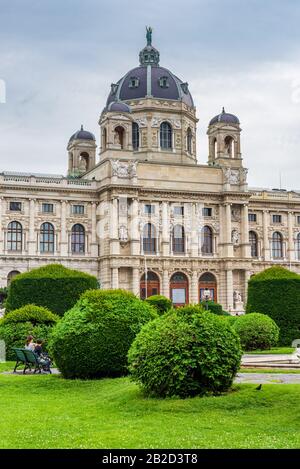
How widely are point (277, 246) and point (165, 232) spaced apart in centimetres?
1434

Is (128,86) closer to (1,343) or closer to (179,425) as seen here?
(1,343)

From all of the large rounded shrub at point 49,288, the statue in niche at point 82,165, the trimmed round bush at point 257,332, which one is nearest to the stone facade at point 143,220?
the statue in niche at point 82,165

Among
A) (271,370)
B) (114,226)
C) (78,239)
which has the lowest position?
(271,370)

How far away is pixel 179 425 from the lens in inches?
427

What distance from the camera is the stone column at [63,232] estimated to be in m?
63.9

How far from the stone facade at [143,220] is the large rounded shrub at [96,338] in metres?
44.1

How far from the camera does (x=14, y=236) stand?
62938 millimetres

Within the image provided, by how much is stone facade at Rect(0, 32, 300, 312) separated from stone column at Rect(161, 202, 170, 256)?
0.09m

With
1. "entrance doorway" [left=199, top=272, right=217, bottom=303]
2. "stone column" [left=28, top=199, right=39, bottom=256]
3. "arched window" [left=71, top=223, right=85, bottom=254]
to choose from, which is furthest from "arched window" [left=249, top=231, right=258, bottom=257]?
"stone column" [left=28, top=199, right=39, bottom=256]

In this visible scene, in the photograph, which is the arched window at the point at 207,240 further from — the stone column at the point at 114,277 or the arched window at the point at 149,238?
the stone column at the point at 114,277

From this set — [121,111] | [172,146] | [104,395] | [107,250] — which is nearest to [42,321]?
[104,395]

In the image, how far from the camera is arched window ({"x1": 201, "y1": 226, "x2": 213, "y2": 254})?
67.4 m

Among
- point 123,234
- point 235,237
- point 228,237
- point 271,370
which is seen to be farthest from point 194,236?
point 271,370

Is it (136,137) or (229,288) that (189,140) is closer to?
(136,137)
